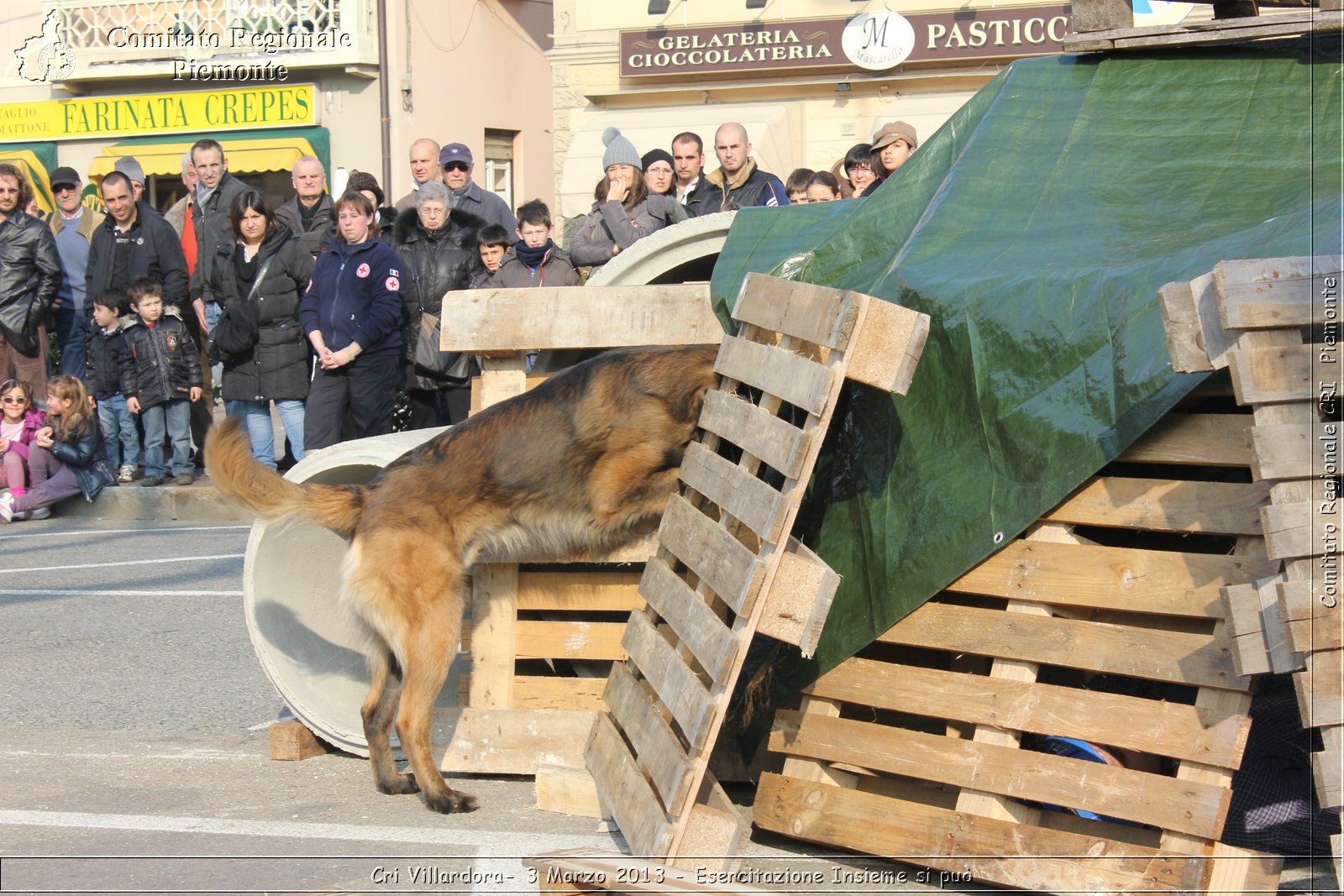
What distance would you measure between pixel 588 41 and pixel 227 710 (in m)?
15.9

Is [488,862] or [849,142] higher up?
[849,142]

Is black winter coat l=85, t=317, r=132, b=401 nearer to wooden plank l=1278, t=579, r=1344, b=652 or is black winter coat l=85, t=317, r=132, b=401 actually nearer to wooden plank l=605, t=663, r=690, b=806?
wooden plank l=605, t=663, r=690, b=806

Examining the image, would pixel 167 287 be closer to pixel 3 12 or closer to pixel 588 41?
pixel 588 41

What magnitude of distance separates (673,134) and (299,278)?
415 inches

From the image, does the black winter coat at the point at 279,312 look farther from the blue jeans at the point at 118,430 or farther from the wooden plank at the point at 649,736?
the wooden plank at the point at 649,736

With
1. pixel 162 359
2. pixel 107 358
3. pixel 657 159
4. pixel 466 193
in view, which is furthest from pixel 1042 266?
pixel 107 358

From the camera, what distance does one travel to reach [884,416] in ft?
14.7

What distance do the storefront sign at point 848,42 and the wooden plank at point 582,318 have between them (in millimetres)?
13584

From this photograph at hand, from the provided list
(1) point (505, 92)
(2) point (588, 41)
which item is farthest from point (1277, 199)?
(1) point (505, 92)

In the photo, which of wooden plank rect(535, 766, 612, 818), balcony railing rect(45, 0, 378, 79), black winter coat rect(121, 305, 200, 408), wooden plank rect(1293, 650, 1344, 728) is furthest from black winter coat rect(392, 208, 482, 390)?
balcony railing rect(45, 0, 378, 79)

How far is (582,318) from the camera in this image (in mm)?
5406

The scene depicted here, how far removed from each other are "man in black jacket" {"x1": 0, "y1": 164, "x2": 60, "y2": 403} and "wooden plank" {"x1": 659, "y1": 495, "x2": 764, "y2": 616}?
8.62 metres

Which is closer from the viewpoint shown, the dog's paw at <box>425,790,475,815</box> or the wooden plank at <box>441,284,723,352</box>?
the dog's paw at <box>425,790,475,815</box>

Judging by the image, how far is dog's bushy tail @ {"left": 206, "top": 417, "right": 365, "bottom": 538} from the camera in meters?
4.87
